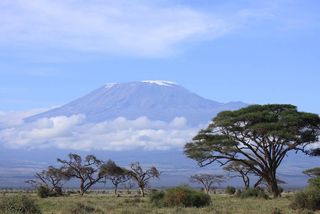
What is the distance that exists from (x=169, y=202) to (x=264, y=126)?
1459cm

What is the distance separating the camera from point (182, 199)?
111 feet

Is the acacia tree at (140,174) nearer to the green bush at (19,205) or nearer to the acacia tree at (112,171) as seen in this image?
the acacia tree at (112,171)

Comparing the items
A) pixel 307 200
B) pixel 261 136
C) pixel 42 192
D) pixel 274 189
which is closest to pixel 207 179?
pixel 42 192

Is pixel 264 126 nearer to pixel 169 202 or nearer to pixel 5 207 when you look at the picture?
pixel 169 202

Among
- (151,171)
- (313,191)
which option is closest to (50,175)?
(151,171)

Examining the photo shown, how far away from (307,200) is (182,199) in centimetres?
718

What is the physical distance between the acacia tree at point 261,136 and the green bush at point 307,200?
14.2 meters

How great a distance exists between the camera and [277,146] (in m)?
47.8

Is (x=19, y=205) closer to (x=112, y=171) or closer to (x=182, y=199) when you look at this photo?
(x=182, y=199)

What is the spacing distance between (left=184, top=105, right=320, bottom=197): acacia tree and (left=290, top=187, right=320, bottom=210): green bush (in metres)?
14.2

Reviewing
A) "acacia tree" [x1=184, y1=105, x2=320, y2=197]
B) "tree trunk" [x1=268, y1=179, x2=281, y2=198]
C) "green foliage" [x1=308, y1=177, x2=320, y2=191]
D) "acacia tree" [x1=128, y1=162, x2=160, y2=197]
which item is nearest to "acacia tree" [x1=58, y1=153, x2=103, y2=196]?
"acacia tree" [x1=128, y1=162, x2=160, y2=197]

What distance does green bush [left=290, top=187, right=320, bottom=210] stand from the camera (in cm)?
3009

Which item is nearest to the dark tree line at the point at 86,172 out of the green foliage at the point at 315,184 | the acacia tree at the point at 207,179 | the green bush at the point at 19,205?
the acacia tree at the point at 207,179

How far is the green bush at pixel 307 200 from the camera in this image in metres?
30.1
